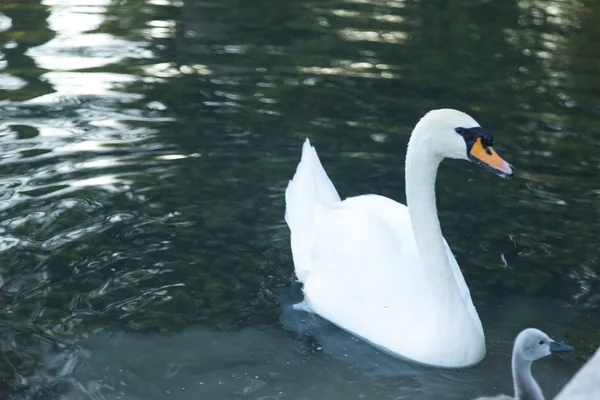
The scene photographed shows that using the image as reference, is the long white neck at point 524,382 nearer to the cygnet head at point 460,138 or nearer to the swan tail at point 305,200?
the cygnet head at point 460,138

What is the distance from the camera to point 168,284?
6.78 meters

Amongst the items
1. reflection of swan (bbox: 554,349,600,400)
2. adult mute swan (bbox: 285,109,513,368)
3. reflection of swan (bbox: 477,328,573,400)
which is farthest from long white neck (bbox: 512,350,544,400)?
reflection of swan (bbox: 554,349,600,400)

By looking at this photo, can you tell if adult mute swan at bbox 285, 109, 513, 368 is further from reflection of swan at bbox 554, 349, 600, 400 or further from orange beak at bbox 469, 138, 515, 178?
reflection of swan at bbox 554, 349, 600, 400

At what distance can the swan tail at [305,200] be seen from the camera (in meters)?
7.17

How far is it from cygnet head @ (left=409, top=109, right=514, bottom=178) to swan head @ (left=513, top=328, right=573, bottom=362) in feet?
2.98

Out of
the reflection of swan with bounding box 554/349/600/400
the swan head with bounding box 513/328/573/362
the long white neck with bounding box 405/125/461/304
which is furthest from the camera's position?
the long white neck with bounding box 405/125/461/304

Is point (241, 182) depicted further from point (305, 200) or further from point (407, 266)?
point (407, 266)

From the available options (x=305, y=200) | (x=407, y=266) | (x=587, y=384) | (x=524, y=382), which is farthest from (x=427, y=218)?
(x=587, y=384)

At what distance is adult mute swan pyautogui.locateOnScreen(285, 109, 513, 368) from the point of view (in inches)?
234

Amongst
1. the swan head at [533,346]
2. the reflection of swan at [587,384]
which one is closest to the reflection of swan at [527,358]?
the swan head at [533,346]

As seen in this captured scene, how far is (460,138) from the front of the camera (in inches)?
231

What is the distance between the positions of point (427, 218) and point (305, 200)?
4.77 feet

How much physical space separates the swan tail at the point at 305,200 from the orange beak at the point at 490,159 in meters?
1.70

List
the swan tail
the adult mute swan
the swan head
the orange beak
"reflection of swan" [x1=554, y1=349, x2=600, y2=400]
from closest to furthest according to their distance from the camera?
1. "reflection of swan" [x1=554, y1=349, x2=600, y2=400]
2. the swan head
3. the orange beak
4. the adult mute swan
5. the swan tail
